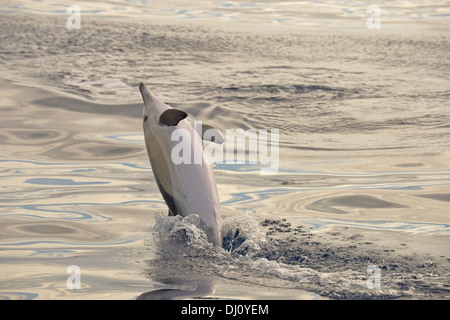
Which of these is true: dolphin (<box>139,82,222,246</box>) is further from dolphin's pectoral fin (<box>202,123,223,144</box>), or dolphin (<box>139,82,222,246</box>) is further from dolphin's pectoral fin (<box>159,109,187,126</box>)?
dolphin's pectoral fin (<box>202,123,223,144</box>)

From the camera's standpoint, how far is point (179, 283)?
5.09 m

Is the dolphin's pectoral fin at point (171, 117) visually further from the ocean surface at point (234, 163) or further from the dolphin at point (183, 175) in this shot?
the ocean surface at point (234, 163)

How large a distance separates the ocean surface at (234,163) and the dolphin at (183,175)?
5.4 inches

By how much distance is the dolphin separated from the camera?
5.22m

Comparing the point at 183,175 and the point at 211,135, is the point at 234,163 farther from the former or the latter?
the point at 183,175

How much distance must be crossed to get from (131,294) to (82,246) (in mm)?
1317

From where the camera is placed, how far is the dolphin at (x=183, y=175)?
5219mm

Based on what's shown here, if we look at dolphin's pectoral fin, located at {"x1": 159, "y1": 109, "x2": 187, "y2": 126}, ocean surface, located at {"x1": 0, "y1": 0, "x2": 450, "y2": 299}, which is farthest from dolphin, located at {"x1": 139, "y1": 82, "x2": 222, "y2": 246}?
ocean surface, located at {"x1": 0, "y1": 0, "x2": 450, "y2": 299}

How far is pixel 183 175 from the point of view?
17.1 feet

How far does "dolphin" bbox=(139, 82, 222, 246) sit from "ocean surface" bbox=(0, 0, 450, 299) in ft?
0.45

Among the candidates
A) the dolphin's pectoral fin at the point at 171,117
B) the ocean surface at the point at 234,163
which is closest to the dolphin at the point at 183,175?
the dolphin's pectoral fin at the point at 171,117

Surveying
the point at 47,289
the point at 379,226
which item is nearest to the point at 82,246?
the point at 47,289
